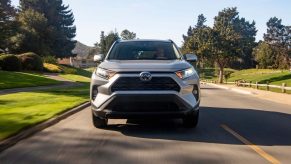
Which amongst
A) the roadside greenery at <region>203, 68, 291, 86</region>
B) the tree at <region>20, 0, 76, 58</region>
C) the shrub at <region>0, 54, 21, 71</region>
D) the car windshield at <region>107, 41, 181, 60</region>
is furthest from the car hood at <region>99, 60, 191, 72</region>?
the tree at <region>20, 0, 76, 58</region>

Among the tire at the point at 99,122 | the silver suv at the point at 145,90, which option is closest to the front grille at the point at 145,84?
the silver suv at the point at 145,90

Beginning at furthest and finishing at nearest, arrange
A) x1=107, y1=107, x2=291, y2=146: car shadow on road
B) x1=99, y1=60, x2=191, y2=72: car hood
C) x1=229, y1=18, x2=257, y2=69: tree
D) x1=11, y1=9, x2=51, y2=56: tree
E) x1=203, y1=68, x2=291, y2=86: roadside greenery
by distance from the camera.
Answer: x1=229, y1=18, x2=257, y2=69: tree < x1=11, y1=9, x2=51, y2=56: tree < x1=203, y1=68, x2=291, y2=86: roadside greenery < x1=99, y1=60, x2=191, y2=72: car hood < x1=107, y1=107, x2=291, y2=146: car shadow on road

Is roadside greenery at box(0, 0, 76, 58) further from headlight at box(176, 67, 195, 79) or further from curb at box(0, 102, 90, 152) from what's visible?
headlight at box(176, 67, 195, 79)

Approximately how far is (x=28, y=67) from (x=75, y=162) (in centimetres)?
4873

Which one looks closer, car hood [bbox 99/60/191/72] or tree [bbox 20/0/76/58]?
car hood [bbox 99/60/191/72]

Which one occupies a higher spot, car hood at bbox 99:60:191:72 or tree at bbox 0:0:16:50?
tree at bbox 0:0:16:50

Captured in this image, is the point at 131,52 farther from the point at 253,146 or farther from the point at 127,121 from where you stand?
the point at 253,146

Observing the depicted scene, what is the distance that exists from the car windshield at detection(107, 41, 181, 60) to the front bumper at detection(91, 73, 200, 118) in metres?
1.65

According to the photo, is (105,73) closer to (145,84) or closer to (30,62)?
(145,84)

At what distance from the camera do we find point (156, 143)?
795 cm

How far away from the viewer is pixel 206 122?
11.1 m

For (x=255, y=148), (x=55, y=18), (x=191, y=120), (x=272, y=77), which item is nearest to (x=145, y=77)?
(x=191, y=120)

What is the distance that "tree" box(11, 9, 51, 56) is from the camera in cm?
6675

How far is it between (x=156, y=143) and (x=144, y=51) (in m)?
3.29
